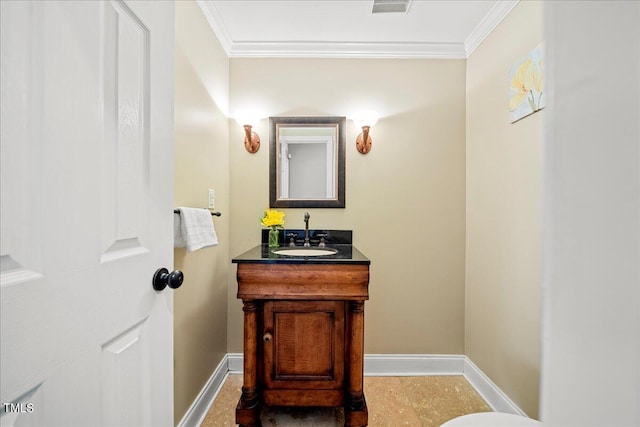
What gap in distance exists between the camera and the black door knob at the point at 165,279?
2.56 ft

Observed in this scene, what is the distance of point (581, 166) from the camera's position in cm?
16

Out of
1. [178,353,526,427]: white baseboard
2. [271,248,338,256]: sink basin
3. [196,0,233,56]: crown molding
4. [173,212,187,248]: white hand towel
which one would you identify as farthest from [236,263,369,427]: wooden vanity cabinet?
[196,0,233,56]: crown molding

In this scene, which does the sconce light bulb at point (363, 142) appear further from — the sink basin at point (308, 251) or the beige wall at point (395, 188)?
the sink basin at point (308, 251)

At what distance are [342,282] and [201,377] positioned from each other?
952 millimetres

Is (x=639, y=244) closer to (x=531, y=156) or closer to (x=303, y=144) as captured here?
(x=531, y=156)

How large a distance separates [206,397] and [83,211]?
1560 millimetres

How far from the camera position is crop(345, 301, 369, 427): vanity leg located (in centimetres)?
151

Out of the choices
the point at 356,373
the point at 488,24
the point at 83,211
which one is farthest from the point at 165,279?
the point at 488,24

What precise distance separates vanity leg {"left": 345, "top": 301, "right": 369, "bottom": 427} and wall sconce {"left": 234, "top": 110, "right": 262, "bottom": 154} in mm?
1247

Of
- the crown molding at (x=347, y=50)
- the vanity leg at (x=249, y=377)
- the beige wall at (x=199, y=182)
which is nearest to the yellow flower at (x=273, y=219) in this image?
the beige wall at (x=199, y=182)

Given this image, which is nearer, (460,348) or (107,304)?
(107,304)

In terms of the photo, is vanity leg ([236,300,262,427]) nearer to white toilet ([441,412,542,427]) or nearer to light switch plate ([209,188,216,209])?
light switch plate ([209,188,216,209])

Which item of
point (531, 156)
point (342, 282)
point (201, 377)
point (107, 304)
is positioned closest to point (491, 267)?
point (531, 156)

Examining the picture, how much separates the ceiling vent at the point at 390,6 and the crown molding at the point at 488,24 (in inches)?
19.7
